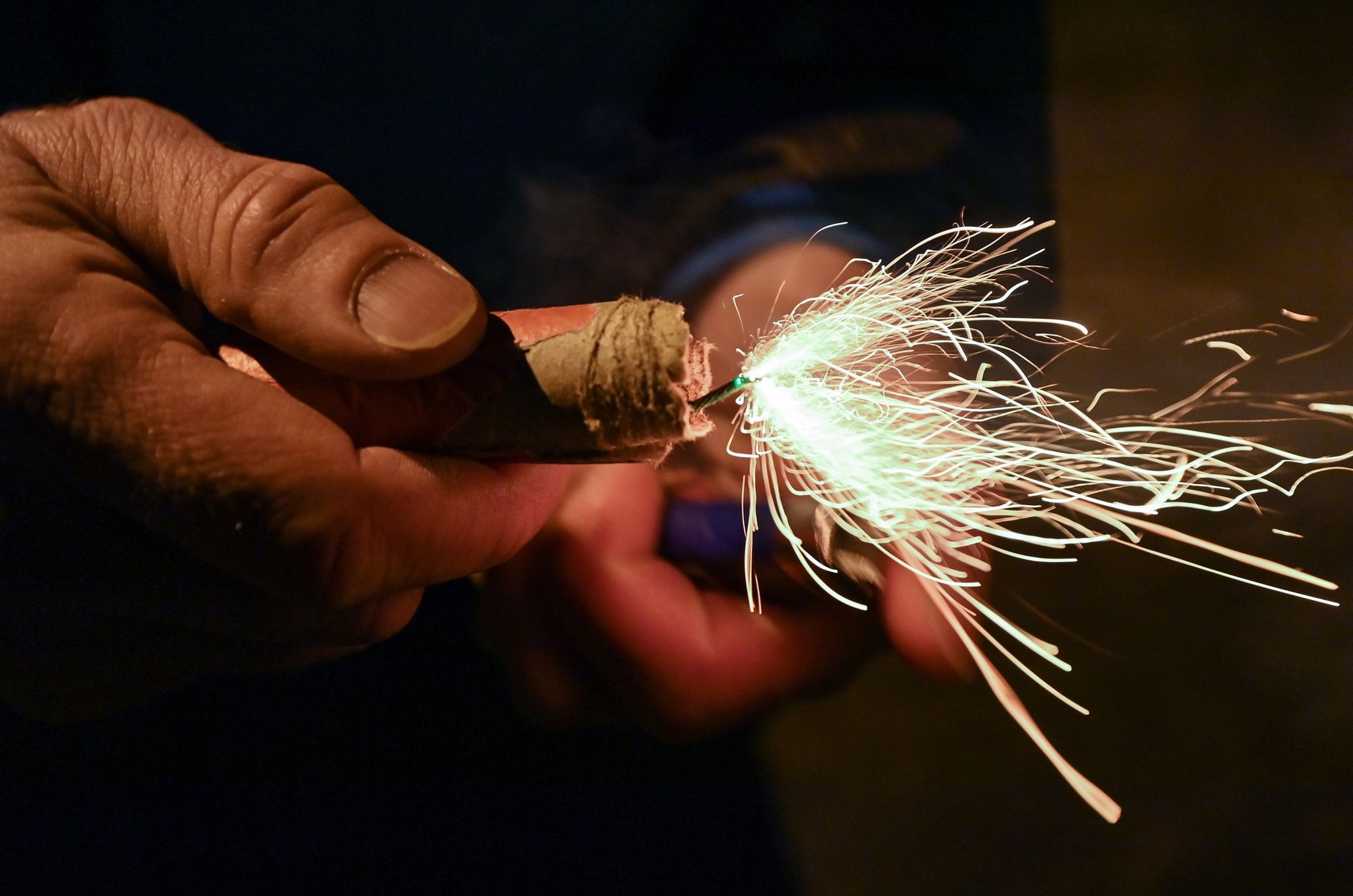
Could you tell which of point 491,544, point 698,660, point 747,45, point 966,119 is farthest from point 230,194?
point 966,119

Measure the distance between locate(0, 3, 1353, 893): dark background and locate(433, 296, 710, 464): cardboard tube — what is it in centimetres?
Answer: 50

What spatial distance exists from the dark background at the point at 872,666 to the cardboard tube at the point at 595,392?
0.50m

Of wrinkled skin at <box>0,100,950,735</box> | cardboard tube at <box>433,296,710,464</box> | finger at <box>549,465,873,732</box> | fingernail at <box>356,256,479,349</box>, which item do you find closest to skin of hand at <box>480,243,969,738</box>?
finger at <box>549,465,873,732</box>

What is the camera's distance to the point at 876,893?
978 mm

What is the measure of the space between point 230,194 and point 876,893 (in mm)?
1218

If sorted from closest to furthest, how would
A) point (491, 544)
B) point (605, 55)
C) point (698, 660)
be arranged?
point (491, 544) → point (698, 660) → point (605, 55)

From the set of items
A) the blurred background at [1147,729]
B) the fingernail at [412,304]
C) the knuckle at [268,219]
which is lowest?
the blurred background at [1147,729]

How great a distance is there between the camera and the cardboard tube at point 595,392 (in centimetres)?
55

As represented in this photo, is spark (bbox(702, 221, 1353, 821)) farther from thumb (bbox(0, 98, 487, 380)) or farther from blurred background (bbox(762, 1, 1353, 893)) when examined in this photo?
thumb (bbox(0, 98, 487, 380))

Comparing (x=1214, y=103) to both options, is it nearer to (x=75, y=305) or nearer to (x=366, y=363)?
(x=366, y=363)

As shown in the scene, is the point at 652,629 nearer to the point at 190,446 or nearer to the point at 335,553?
the point at 335,553

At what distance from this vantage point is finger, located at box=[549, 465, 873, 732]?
89cm

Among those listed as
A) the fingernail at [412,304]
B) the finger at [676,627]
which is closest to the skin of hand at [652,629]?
the finger at [676,627]

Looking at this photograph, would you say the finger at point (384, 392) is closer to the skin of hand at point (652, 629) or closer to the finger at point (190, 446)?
the finger at point (190, 446)
